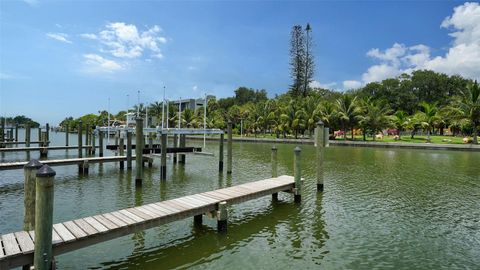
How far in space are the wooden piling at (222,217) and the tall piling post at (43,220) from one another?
4246 millimetres

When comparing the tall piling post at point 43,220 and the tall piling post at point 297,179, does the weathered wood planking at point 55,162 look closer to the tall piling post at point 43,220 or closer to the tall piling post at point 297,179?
the tall piling post at point 43,220

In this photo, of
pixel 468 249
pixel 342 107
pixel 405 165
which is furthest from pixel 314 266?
pixel 342 107

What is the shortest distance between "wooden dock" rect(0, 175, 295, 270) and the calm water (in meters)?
0.71

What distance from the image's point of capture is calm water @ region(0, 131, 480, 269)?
25.2ft

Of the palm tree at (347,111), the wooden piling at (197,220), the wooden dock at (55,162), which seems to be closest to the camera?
the wooden piling at (197,220)

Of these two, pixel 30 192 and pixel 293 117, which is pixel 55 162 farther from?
pixel 293 117

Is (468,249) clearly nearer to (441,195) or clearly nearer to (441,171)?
(441,195)

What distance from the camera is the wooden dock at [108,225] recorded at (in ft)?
19.4

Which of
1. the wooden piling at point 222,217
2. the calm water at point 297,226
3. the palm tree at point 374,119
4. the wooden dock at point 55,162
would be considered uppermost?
the palm tree at point 374,119

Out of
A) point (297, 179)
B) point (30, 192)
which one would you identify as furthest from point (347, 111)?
point (30, 192)

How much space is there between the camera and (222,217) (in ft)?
30.1

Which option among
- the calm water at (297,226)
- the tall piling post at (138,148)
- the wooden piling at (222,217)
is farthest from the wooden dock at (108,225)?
the tall piling post at (138,148)

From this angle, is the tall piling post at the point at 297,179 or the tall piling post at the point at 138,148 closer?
the tall piling post at the point at 297,179

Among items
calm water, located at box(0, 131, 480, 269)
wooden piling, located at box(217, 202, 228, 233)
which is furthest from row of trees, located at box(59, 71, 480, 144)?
wooden piling, located at box(217, 202, 228, 233)
